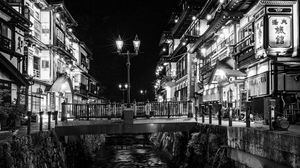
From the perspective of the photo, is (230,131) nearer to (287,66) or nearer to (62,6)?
(287,66)

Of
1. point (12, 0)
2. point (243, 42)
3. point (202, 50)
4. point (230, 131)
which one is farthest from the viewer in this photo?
point (202, 50)

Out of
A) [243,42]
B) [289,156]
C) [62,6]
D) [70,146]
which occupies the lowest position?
[70,146]

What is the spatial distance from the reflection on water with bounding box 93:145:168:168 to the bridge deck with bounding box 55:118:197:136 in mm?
6819

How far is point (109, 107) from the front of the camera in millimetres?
23203

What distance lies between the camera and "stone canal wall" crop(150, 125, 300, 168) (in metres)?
9.87

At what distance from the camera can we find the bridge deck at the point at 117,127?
66.6 feet

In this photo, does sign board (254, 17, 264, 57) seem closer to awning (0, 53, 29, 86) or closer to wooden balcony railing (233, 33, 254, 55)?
wooden balcony railing (233, 33, 254, 55)

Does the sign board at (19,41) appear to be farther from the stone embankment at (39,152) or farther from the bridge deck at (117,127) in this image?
the bridge deck at (117,127)

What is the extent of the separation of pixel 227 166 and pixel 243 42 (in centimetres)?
1356

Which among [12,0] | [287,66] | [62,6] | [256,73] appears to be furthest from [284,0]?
[62,6]

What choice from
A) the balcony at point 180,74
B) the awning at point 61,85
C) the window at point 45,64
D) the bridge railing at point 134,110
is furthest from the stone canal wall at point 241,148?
the balcony at point 180,74

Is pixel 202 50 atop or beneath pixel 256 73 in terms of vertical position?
Result: atop

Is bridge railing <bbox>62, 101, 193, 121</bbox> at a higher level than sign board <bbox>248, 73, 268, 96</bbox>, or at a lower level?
lower

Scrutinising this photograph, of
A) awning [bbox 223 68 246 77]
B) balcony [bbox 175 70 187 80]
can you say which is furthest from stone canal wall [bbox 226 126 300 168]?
balcony [bbox 175 70 187 80]
